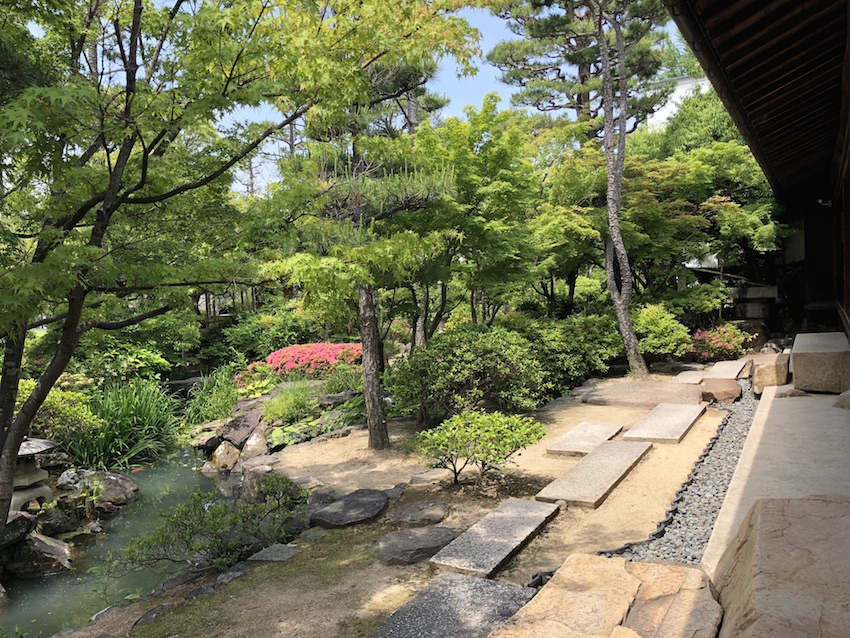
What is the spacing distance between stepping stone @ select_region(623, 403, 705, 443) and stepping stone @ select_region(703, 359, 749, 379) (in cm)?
202

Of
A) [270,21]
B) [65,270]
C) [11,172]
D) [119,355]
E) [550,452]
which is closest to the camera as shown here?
[65,270]

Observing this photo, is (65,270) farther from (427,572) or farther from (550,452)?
(550,452)

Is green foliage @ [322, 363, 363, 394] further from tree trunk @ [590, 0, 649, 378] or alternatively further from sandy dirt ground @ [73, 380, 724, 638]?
tree trunk @ [590, 0, 649, 378]

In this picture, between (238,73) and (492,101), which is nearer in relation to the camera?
(238,73)

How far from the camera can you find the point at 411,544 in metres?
4.38

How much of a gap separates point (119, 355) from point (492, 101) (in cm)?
880

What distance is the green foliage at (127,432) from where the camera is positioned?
8.85 m

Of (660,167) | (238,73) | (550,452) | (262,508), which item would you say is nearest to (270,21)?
(238,73)

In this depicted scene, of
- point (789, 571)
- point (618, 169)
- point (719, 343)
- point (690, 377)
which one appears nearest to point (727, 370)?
point (690, 377)

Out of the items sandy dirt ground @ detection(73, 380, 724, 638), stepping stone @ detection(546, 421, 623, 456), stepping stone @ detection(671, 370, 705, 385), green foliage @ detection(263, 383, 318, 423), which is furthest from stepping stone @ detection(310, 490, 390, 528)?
stepping stone @ detection(671, 370, 705, 385)

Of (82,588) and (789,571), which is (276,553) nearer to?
(82,588)

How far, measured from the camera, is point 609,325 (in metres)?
12.5

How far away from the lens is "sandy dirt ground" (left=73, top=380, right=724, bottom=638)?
11.5 ft

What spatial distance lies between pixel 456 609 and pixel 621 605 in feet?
3.17
